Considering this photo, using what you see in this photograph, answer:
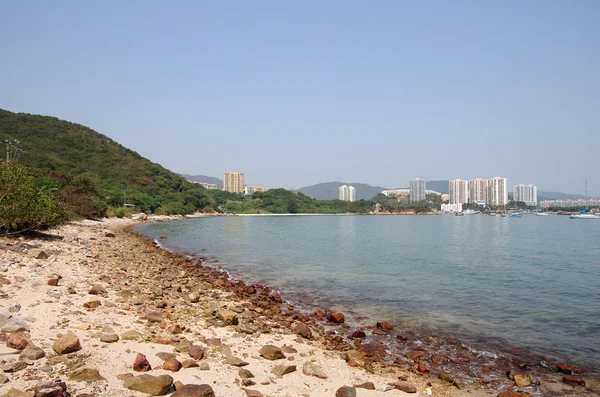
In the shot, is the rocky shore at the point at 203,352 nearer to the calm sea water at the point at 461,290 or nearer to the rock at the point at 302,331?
the rock at the point at 302,331

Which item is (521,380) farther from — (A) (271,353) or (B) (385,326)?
(A) (271,353)

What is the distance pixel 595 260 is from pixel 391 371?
1124 inches

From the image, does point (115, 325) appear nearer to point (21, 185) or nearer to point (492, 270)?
point (21, 185)

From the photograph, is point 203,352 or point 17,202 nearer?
point 203,352

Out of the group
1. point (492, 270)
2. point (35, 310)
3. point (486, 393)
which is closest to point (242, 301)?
point (35, 310)

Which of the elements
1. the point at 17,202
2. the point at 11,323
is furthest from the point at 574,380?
the point at 17,202

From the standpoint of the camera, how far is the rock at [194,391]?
16.4ft

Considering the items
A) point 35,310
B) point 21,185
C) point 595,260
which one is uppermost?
point 21,185

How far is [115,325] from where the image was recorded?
304 inches

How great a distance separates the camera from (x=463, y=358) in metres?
8.75

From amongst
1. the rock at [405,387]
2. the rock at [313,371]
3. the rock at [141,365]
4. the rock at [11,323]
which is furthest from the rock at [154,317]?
the rock at [405,387]

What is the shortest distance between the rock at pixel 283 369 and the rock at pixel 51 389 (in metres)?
3.20

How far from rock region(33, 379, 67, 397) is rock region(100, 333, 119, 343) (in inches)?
79.0

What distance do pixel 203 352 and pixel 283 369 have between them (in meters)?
1.52
